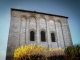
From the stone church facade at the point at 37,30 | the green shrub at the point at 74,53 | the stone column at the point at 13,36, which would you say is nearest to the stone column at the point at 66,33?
the stone church facade at the point at 37,30

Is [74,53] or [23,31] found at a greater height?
[23,31]

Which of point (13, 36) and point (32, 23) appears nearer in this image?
point (13, 36)

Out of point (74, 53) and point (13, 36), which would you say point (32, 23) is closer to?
point (13, 36)

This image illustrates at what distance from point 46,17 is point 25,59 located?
1007 centimetres

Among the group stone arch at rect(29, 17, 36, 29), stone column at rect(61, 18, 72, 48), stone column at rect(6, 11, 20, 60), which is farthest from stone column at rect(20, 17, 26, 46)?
stone column at rect(61, 18, 72, 48)

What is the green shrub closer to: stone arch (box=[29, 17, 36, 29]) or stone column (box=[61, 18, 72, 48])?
stone column (box=[61, 18, 72, 48])

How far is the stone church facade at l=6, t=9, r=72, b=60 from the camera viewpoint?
14789mm

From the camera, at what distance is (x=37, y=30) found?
53.0 feet

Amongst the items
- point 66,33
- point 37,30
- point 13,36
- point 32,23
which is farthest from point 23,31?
point 66,33

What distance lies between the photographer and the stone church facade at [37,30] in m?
14.8

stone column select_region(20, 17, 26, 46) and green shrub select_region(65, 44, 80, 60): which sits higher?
stone column select_region(20, 17, 26, 46)

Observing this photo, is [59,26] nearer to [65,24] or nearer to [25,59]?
[65,24]

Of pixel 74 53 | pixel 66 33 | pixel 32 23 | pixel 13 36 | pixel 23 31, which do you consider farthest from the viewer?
pixel 66 33

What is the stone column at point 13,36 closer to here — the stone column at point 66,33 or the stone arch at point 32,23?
the stone arch at point 32,23
